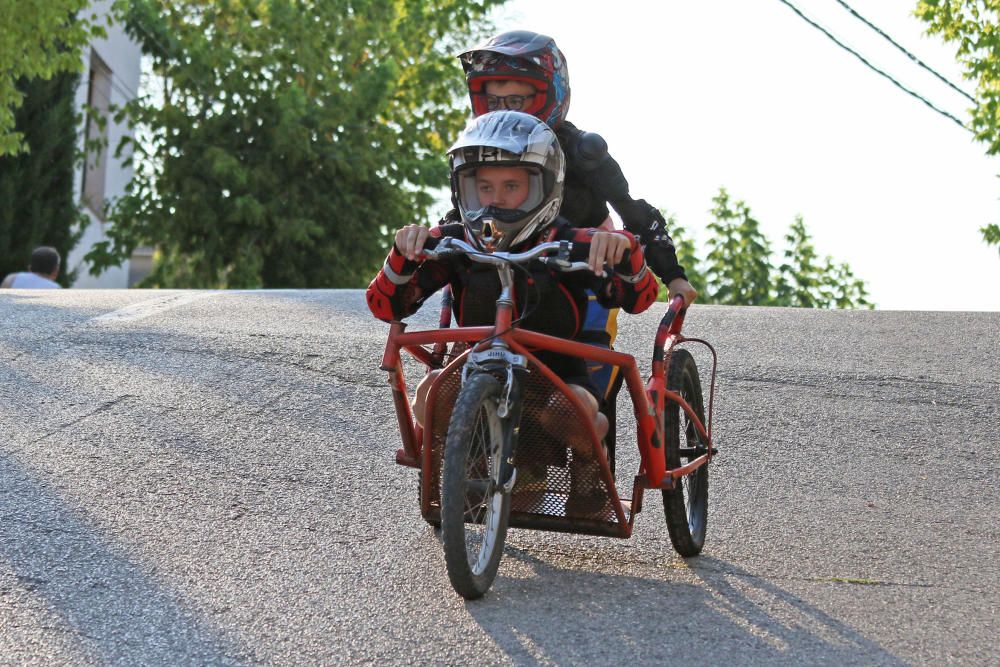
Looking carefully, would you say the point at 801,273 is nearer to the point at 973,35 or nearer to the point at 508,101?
the point at 973,35

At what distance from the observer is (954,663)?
4582 mm

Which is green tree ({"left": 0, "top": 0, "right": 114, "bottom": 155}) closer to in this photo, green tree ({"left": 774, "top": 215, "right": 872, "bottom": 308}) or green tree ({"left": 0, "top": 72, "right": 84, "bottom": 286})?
green tree ({"left": 0, "top": 72, "right": 84, "bottom": 286})

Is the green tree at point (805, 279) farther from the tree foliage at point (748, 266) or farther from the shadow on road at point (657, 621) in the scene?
the shadow on road at point (657, 621)

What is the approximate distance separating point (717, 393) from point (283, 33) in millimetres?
28561

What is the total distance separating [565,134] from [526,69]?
0.28m

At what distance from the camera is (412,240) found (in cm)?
→ 508

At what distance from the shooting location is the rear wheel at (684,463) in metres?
5.67

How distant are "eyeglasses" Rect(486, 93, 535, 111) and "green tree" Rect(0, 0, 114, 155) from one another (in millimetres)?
14092

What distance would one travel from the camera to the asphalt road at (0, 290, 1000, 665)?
15.1 feet

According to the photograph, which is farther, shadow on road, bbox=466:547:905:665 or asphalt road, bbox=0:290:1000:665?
asphalt road, bbox=0:290:1000:665

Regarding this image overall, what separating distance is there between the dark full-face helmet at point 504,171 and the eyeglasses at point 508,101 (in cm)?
62

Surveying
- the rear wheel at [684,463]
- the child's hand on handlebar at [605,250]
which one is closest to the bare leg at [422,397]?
the child's hand on handlebar at [605,250]

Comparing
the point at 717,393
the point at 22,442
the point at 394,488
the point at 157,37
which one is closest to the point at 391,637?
the point at 394,488

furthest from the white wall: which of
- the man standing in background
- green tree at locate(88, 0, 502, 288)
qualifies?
the man standing in background
